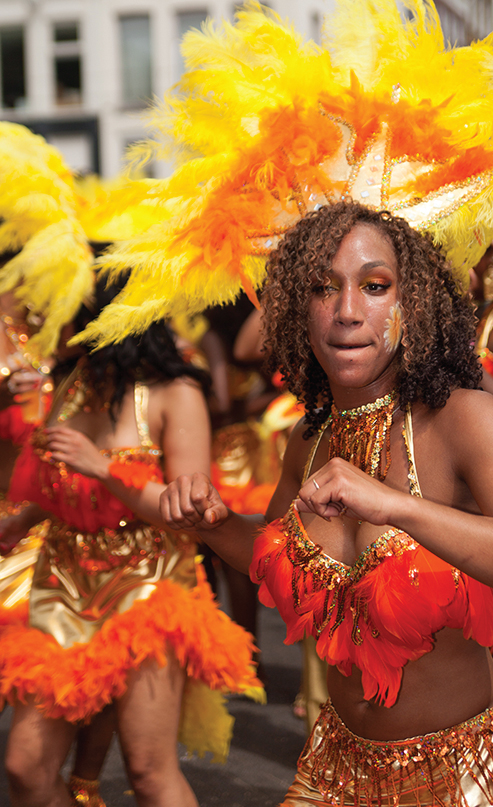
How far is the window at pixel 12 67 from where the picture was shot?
2442cm

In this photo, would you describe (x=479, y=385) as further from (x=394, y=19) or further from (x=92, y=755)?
(x=92, y=755)

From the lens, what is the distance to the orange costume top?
2.50 meters

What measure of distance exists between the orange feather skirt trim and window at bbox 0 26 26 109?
956 inches

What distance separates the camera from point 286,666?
526cm

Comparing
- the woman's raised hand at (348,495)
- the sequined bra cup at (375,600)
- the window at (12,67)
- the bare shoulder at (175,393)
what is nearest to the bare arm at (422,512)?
the woman's raised hand at (348,495)

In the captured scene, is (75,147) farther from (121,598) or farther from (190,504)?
(190,504)

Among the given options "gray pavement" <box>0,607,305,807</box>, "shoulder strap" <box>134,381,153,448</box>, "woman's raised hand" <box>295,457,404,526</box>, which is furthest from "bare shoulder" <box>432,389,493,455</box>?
"gray pavement" <box>0,607,305,807</box>

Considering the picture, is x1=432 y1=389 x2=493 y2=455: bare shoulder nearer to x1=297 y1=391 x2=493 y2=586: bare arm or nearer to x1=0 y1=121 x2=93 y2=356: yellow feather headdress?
x1=297 y1=391 x2=493 y2=586: bare arm

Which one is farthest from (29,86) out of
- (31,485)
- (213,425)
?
(31,485)

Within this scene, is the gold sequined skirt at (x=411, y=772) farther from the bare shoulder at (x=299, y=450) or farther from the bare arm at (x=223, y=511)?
the bare shoulder at (x=299, y=450)

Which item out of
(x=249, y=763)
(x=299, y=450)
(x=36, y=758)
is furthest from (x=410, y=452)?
(x=249, y=763)

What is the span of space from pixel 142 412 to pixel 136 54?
23789 millimetres

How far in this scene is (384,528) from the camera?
6.10ft

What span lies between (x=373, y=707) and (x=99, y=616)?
3.44ft
